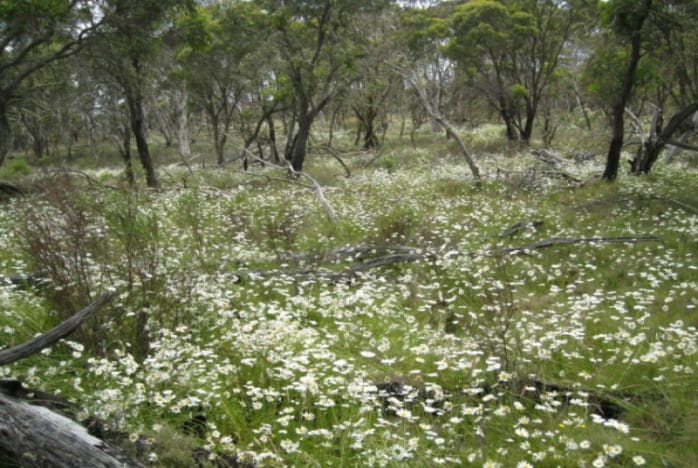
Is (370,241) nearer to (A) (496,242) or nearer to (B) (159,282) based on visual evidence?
(A) (496,242)

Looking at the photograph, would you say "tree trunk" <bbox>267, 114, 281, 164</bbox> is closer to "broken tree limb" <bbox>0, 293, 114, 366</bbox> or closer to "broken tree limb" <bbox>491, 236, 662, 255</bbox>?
"broken tree limb" <bbox>491, 236, 662, 255</bbox>

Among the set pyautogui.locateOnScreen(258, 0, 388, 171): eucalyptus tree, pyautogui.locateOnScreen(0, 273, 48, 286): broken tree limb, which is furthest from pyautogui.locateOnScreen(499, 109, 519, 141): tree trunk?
pyautogui.locateOnScreen(0, 273, 48, 286): broken tree limb

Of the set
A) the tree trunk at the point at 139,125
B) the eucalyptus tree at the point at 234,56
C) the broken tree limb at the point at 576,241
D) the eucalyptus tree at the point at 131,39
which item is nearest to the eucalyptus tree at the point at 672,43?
the broken tree limb at the point at 576,241

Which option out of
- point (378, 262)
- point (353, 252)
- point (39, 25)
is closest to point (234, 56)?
point (39, 25)

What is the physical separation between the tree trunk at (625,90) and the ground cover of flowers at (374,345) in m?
3.46

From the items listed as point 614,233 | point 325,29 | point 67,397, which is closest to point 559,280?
point 614,233

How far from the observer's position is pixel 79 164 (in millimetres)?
34188

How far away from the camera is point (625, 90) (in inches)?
421

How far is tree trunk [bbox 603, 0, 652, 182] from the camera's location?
9.84 m

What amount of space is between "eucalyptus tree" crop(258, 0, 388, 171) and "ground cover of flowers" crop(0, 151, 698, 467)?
9362 millimetres

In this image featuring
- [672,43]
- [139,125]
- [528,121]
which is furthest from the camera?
[528,121]

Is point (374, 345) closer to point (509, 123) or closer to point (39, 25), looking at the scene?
point (39, 25)

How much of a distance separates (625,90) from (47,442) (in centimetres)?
1209

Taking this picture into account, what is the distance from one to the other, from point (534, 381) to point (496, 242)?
15.4 feet
